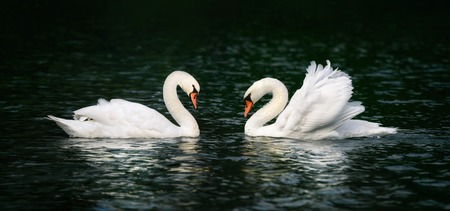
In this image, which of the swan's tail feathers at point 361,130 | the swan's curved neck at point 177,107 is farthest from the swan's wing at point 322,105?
the swan's curved neck at point 177,107

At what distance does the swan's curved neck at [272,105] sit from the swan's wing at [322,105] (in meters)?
1.03

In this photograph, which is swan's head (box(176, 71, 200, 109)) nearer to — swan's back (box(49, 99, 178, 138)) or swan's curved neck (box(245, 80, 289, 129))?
swan's back (box(49, 99, 178, 138))

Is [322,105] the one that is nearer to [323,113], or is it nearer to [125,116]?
[323,113]

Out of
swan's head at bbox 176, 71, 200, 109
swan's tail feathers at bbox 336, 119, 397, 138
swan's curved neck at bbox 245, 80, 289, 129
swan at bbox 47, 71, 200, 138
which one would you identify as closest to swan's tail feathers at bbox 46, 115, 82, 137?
swan at bbox 47, 71, 200, 138

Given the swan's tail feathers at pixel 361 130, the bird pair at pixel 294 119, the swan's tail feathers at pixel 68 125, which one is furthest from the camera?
the swan's tail feathers at pixel 361 130

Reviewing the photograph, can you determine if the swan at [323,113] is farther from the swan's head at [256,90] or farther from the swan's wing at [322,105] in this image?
the swan's head at [256,90]

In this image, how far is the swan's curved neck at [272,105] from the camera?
22.1m

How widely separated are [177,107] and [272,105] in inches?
87.7

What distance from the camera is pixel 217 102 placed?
27.0m

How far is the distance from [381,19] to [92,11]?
16064 millimetres

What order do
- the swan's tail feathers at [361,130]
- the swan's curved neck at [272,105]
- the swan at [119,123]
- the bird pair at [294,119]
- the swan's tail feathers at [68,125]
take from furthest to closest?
the swan's curved neck at [272,105], the swan's tail feathers at [361,130], the swan at [119,123], the bird pair at [294,119], the swan's tail feathers at [68,125]

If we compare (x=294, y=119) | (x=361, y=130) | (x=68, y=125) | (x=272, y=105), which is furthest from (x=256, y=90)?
(x=68, y=125)

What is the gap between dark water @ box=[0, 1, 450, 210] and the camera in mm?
16250

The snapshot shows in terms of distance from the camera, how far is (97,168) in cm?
1806
